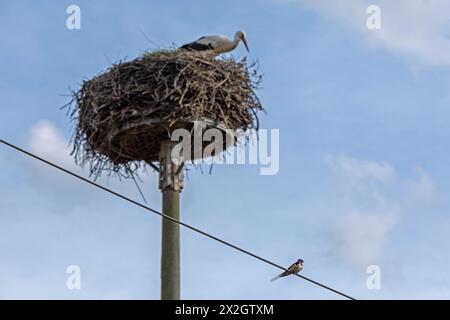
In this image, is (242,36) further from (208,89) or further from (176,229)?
(176,229)

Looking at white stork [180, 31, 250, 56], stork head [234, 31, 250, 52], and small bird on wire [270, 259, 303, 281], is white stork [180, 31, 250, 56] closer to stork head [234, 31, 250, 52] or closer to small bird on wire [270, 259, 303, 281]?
stork head [234, 31, 250, 52]

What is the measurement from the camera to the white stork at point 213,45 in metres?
12.8

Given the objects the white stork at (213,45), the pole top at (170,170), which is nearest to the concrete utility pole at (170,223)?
the pole top at (170,170)

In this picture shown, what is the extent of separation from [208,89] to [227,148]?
0.99 m

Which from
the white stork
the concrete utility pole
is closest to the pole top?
the concrete utility pole

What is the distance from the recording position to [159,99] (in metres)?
11.9

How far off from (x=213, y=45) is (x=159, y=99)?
1.36m

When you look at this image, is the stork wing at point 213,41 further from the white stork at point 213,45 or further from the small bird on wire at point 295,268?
the small bird on wire at point 295,268

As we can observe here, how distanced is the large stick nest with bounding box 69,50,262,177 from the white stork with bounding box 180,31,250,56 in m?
0.33

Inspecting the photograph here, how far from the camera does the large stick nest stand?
11.9m

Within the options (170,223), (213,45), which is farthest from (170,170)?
(213,45)

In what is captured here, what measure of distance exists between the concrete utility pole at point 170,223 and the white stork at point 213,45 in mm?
1082

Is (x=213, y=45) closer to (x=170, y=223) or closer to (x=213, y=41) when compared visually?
(x=213, y=41)
